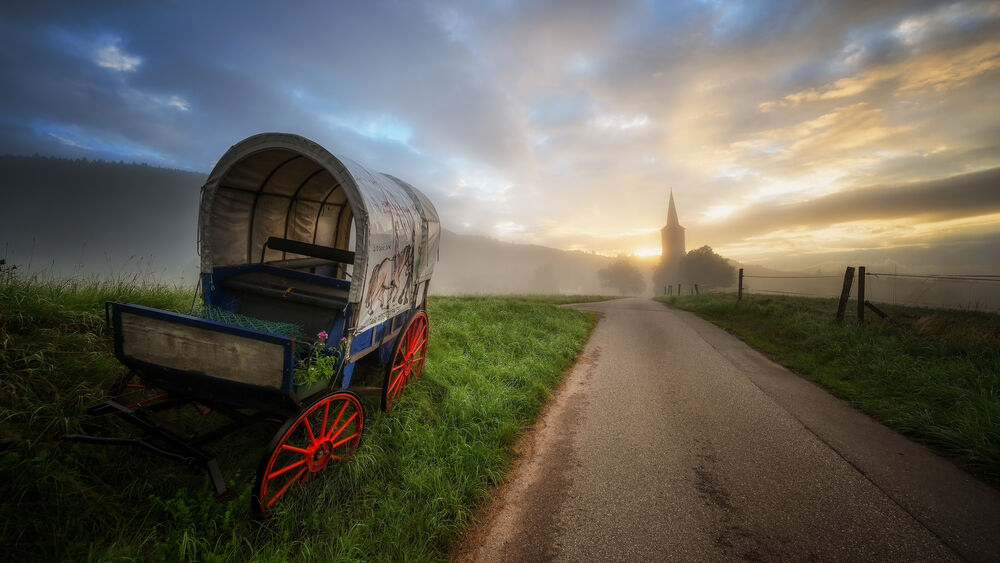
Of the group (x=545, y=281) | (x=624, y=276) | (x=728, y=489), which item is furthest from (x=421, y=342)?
(x=545, y=281)

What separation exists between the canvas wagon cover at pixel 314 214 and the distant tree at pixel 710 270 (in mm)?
60575

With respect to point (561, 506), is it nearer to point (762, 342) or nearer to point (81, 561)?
point (81, 561)

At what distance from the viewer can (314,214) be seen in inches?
231

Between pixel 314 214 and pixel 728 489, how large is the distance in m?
6.64

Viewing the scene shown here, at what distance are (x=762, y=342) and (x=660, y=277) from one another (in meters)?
77.2

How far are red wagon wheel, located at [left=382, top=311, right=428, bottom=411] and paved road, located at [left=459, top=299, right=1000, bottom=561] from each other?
5.67ft

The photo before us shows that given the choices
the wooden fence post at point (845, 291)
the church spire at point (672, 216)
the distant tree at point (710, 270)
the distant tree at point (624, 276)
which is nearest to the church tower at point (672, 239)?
the church spire at point (672, 216)

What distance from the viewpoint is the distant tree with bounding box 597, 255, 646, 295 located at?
76.2 meters

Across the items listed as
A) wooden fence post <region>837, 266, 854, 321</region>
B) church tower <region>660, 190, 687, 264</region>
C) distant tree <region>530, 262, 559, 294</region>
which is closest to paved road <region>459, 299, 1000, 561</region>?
wooden fence post <region>837, 266, 854, 321</region>

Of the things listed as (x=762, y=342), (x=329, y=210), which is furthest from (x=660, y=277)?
(x=329, y=210)

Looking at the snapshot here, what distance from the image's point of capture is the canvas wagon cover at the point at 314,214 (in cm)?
336

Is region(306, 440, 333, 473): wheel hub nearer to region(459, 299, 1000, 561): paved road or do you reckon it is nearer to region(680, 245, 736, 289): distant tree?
region(459, 299, 1000, 561): paved road

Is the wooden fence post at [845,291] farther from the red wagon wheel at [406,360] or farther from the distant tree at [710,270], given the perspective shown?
the distant tree at [710,270]

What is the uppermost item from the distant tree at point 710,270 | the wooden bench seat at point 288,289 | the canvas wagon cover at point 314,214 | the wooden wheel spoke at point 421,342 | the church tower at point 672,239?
the church tower at point 672,239
